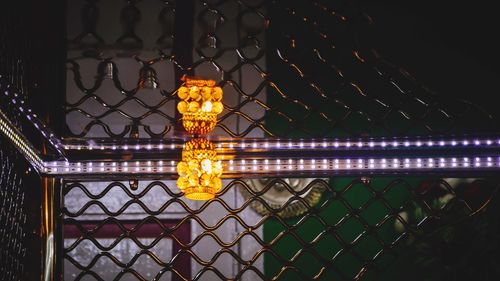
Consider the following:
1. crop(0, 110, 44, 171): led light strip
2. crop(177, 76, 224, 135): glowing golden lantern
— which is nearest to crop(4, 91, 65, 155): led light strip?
crop(0, 110, 44, 171): led light strip

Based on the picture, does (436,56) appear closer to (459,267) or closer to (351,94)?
(351,94)

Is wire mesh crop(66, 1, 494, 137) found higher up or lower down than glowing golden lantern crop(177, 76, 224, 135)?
Result: higher up

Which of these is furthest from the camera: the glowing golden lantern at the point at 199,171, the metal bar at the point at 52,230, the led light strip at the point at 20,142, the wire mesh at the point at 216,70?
the wire mesh at the point at 216,70

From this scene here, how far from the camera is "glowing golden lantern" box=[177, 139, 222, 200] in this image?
3072 millimetres

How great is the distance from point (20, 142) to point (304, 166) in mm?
1615

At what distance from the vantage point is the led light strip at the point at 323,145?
3.46 m

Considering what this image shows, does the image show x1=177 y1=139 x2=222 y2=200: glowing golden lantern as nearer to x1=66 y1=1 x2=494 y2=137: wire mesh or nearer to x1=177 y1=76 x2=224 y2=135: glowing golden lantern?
x1=177 y1=76 x2=224 y2=135: glowing golden lantern

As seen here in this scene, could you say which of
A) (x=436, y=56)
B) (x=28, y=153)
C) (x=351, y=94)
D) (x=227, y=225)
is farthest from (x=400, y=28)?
(x=28, y=153)

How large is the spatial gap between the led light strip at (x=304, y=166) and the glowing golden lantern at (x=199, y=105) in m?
0.34

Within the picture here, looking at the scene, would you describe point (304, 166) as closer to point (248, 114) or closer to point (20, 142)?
point (20, 142)

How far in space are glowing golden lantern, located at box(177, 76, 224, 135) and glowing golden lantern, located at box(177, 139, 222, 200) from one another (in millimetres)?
91

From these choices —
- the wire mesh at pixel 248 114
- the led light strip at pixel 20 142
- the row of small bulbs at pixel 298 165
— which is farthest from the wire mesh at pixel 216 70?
the led light strip at pixel 20 142

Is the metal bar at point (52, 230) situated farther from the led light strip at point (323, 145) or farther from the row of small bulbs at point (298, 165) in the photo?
the led light strip at point (323, 145)

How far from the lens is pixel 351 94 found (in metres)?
6.07
